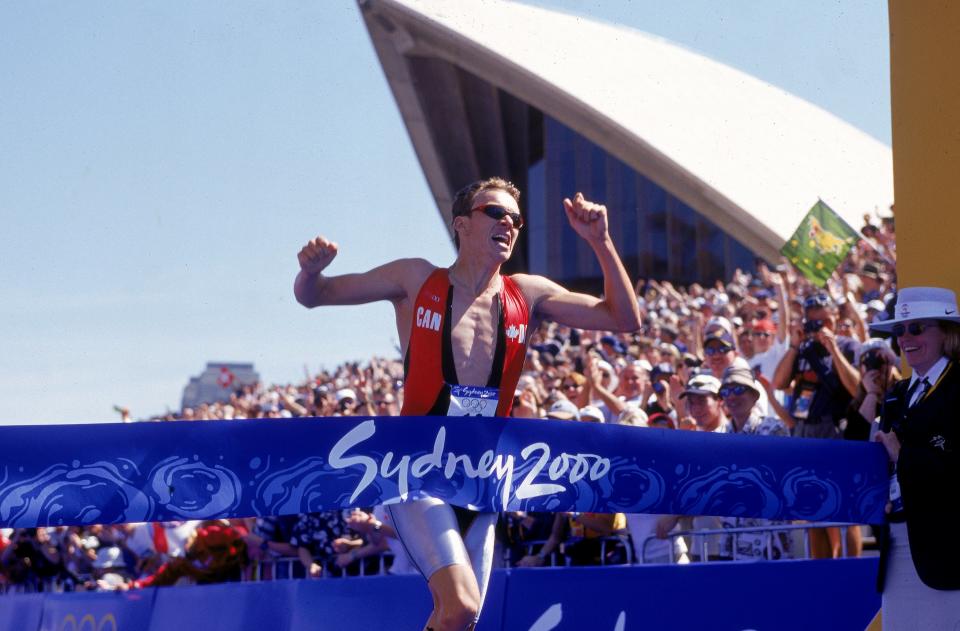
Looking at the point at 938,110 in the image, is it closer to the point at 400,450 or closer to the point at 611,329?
the point at 611,329

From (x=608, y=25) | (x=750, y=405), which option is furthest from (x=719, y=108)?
(x=750, y=405)

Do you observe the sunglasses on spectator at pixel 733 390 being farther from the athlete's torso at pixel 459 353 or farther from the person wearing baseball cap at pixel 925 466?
the athlete's torso at pixel 459 353

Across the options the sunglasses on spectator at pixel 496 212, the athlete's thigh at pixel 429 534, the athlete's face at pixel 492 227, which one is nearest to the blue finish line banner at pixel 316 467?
the athlete's thigh at pixel 429 534

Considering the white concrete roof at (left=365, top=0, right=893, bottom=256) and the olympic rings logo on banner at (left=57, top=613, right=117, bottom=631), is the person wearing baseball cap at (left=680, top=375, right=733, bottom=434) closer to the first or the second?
the olympic rings logo on banner at (left=57, top=613, right=117, bottom=631)

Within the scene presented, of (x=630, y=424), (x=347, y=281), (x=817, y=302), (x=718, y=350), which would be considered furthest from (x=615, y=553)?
(x=347, y=281)

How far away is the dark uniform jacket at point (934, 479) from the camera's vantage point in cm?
509

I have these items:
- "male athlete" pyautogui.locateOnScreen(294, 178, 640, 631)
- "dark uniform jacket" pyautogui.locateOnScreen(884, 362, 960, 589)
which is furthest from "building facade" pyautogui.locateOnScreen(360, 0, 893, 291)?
"male athlete" pyautogui.locateOnScreen(294, 178, 640, 631)

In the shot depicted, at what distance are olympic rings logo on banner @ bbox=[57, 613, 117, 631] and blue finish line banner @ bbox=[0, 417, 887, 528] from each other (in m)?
4.16

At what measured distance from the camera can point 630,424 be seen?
714 cm

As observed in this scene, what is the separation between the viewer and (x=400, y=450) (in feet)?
16.5

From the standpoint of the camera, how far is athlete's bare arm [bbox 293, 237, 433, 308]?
5.04 m

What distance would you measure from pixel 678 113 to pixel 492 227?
1269 inches

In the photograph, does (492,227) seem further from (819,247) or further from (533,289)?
(819,247)

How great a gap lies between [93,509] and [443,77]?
38.5 meters
